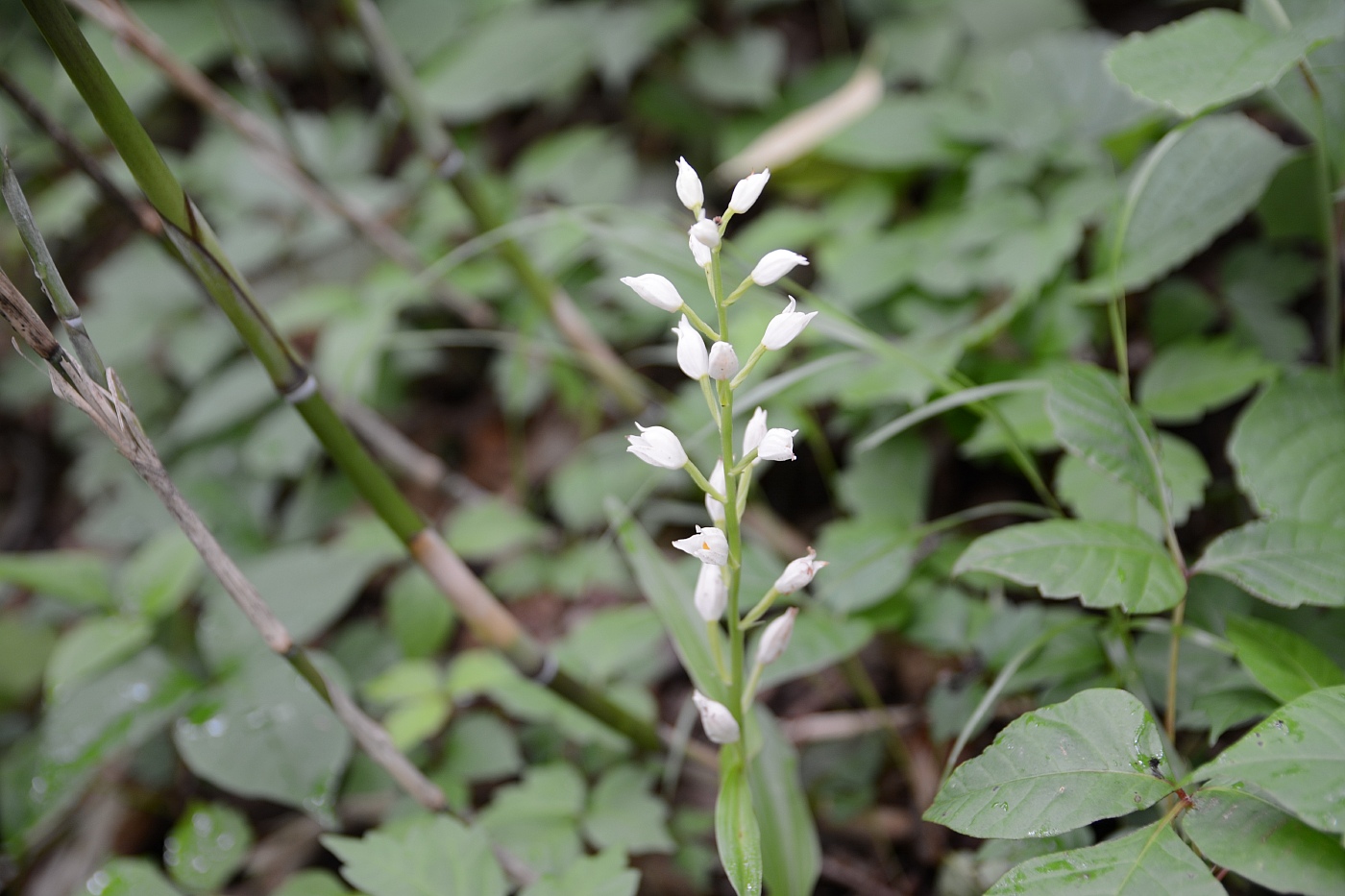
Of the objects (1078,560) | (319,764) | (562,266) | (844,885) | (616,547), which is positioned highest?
(562,266)

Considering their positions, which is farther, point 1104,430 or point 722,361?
point 1104,430

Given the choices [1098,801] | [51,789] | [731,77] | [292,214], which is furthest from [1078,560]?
[292,214]

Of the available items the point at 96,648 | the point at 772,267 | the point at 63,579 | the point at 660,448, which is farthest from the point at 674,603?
the point at 63,579

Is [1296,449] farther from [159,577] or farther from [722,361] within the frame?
[159,577]

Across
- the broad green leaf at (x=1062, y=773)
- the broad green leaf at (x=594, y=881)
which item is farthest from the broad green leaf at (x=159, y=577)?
the broad green leaf at (x=1062, y=773)

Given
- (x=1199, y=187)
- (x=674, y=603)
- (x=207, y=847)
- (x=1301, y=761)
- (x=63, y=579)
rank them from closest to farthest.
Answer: (x=1301, y=761), (x=674, y=603), (x=1199, y=187), (x=207, y=847), (x=63, y=579)

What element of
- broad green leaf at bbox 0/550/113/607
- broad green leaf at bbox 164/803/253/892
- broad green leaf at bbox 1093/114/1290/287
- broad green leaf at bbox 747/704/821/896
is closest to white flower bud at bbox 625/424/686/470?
broad green leaf at bbox 747/704/821/896

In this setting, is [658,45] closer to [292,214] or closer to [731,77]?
[731,77]

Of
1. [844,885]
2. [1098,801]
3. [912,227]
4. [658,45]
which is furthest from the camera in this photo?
[658,45]
